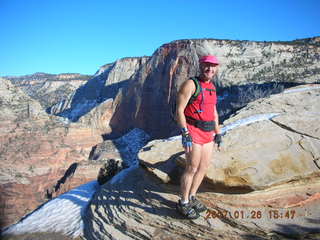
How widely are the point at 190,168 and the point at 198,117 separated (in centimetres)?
61

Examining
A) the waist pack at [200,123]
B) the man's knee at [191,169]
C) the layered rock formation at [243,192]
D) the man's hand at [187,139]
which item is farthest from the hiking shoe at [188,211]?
the waist pack at [200,123]

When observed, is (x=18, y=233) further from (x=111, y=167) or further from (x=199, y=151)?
(x=199, y=151)

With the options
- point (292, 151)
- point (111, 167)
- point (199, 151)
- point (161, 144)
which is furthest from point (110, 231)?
point (111, 167)

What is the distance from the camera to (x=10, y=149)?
65.4 ft

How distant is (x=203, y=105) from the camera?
2.56 meters

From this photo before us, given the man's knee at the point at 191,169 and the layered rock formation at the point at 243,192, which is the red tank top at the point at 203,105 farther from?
the layered rock formation at the point at 243,192

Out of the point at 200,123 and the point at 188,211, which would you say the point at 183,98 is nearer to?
the point at 200,123

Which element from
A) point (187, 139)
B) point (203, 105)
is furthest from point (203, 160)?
point (203, 105)

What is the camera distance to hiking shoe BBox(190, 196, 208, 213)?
3.01 meters

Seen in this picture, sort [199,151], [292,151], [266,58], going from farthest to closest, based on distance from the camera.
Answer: [266,58]
[292,151]
[199,151]

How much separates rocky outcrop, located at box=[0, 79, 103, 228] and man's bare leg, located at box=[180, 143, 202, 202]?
541 inches

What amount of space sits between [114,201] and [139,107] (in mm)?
23454

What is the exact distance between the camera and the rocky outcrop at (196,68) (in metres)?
20.6

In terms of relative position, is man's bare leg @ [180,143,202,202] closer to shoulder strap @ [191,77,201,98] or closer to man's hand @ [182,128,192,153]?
man's hand @ [182,128,192,153]
